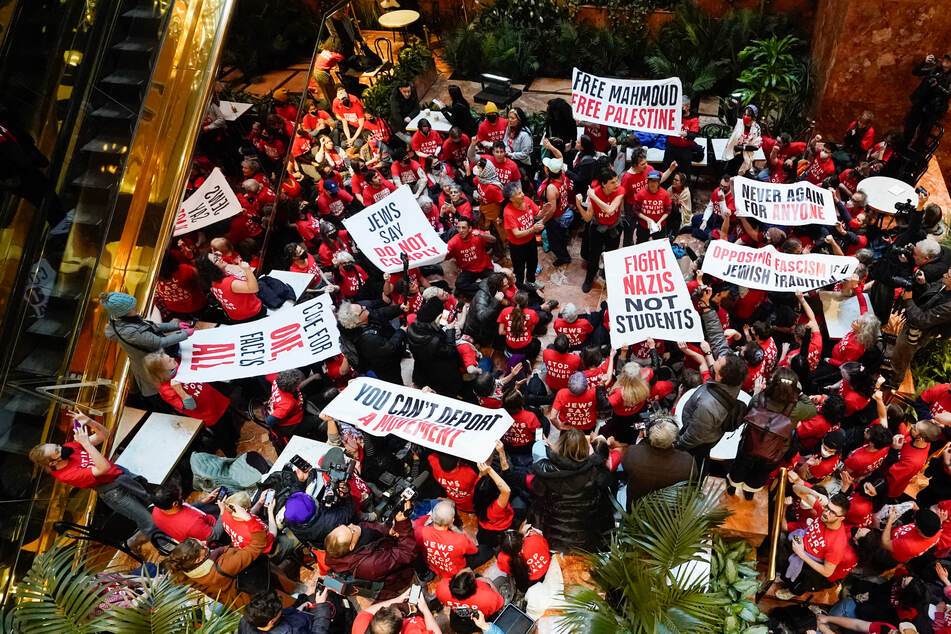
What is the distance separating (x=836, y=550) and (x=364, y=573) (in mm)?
4026

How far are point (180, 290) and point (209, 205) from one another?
4.90 ft

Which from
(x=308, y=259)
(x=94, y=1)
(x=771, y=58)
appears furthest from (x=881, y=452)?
(x=94, y=1)

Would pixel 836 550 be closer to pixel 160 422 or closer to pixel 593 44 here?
pixel 160 422

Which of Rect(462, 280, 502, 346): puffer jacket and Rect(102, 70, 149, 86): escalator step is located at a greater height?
Rect(102, 70, 149, 86): escalator step

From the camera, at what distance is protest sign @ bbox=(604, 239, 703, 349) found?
6.57 m

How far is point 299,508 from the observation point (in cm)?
548

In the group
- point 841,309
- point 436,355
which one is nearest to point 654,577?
point 436,355

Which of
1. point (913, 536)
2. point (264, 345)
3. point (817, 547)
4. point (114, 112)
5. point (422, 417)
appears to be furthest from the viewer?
point (114, 112)

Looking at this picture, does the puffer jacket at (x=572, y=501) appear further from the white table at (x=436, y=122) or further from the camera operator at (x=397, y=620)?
the white table at (x=436, y=122)

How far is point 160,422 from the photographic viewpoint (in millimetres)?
7406

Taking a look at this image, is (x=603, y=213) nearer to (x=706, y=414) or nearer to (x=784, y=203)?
(x=784, y=203)

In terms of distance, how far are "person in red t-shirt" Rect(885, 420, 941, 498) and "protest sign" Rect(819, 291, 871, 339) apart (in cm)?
190

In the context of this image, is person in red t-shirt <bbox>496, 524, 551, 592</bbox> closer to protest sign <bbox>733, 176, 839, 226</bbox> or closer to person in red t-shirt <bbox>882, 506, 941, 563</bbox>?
person in red t-shirt <bbox>882, 506, 941, 563</bbox>

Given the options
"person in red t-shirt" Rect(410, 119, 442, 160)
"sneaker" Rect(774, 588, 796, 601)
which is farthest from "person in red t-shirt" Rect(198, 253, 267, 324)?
"sneaker" Rect(774, 588, 796, 601)
